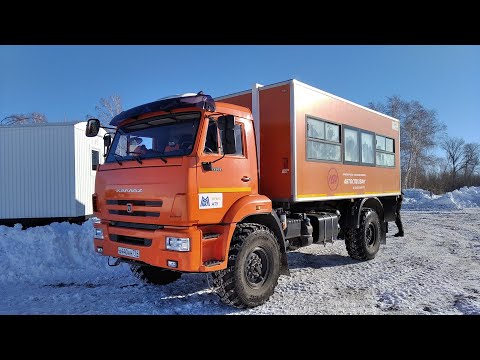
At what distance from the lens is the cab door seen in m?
4.49

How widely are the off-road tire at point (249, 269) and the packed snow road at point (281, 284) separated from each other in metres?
0.21

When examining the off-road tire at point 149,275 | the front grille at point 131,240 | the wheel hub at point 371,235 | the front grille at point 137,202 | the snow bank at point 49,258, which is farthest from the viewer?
the wheel hub at point 371,235

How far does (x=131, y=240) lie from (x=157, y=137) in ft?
5.40

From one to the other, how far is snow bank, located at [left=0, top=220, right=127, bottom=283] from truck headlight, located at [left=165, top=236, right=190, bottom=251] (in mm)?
3129

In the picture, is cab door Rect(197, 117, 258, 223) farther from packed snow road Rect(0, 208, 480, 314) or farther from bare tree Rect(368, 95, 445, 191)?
bare tree Rect(368, 95, 445, 191)

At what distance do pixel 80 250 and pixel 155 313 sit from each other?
4678mm

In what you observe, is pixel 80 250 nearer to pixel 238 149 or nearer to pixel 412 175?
pixel 238 149

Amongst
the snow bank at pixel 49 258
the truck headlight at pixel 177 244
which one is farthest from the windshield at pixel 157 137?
the snow bank at pixel 49 258

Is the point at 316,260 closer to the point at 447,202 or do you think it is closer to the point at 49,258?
the point at 49,258

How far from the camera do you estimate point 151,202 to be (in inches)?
181

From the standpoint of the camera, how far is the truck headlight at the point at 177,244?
13.9ft

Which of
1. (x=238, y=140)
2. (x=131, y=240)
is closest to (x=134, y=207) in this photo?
(x=131, y=240)

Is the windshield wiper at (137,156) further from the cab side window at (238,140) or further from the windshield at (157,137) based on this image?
the cab side window at (238,140)
